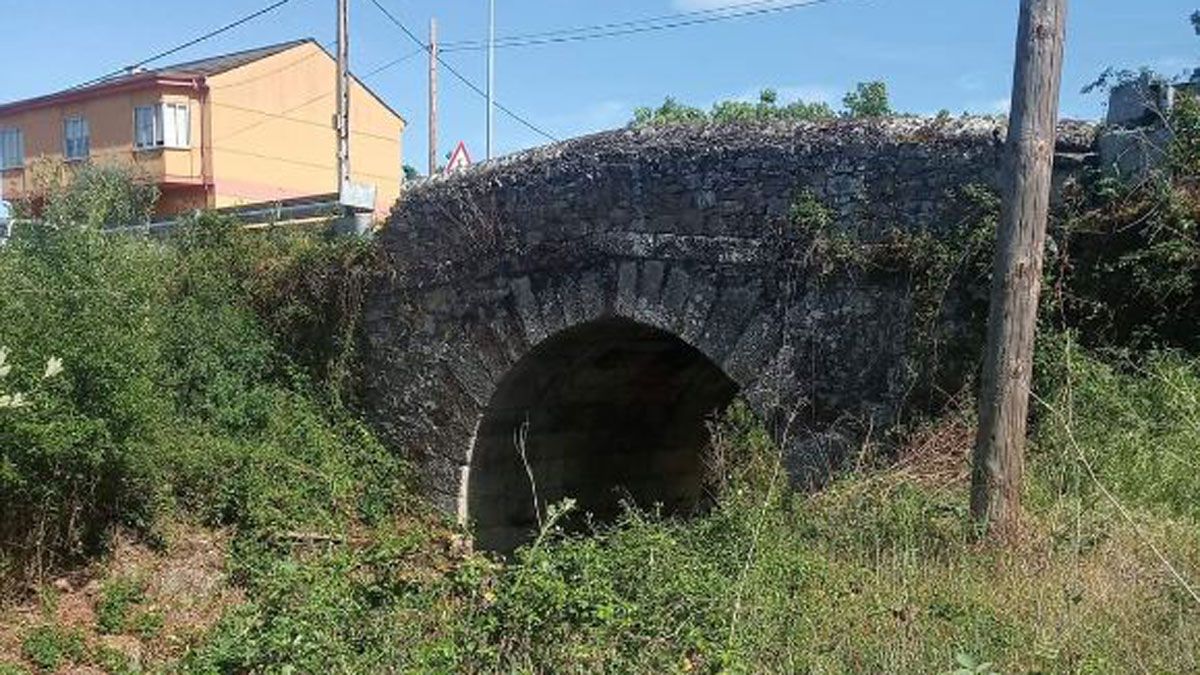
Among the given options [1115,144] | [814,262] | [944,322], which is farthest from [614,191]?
[1115,144]

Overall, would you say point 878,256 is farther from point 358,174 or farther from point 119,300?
point 358,174

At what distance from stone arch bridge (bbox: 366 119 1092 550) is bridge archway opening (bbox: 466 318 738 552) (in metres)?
0.03

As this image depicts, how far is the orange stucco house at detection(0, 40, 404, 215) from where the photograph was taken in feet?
93.2

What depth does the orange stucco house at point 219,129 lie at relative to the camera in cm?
2842

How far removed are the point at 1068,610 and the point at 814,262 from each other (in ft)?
13.0

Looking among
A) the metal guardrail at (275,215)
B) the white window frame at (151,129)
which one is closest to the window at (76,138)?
the white window frame at (151,129)

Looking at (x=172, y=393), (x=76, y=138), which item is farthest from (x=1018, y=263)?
(x=76, y=138)

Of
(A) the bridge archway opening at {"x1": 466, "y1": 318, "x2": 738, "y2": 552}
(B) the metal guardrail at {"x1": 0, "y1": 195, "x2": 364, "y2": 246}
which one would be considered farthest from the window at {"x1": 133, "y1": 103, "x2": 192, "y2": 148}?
(A) the bridge archway opening at {"x1": 466, "y1": 318, "x2": 738, "y2": 552}

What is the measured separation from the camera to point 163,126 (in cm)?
2825

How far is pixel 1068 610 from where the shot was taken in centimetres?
424

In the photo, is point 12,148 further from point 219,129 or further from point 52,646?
point 52,646

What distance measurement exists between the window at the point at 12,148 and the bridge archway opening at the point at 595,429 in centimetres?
2652

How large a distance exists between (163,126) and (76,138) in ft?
12.8

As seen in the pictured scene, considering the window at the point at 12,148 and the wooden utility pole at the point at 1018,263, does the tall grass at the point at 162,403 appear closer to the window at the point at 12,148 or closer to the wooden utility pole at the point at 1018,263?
the wooden utility pole at the point at 1018,263
